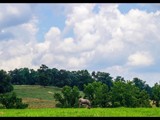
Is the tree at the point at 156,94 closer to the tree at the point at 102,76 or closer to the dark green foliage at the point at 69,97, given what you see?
the dark green foliage at the point at 69,97

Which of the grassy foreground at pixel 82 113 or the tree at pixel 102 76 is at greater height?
the tree at pixel 102 76

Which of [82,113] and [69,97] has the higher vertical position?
[69,97]

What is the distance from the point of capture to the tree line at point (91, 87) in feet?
277

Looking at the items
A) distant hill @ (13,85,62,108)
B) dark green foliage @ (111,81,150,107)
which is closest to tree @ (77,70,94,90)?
distant hill @ (13,85,62,108)

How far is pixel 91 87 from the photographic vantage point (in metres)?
92.3

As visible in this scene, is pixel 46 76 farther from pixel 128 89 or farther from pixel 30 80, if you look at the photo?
pixel 128 89

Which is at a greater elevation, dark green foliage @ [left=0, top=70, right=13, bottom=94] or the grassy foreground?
dark green foliage @ [left=0, top=70, right=13, bottom=94]

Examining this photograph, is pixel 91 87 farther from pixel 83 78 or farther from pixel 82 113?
pixel 82 113

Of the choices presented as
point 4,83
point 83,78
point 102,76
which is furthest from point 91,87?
point 102,76

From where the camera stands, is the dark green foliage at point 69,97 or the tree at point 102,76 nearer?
the dark green foliage at point 69,97

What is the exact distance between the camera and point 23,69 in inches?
6703

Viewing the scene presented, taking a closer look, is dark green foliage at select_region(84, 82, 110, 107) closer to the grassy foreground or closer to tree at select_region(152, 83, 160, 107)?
tree at select_region(152, 83, 160, 107)

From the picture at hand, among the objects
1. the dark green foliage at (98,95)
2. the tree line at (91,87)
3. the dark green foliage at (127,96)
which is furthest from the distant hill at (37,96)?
the dark green foliage at (127,96)

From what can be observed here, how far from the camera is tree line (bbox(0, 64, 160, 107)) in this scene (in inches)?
3319
